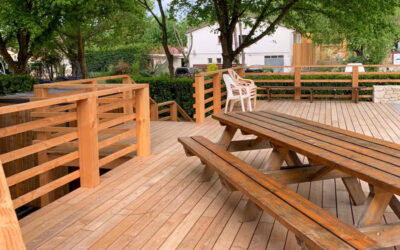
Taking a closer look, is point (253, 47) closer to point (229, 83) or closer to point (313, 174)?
point (229, 83)

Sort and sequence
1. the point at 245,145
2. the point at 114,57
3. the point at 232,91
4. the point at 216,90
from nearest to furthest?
the point at 245,145
the point at 216,90
the point at 232,91
the point at 114,57

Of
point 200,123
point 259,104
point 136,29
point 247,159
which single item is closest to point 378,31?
point 259,104

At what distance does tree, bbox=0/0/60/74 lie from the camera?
15.7 metres

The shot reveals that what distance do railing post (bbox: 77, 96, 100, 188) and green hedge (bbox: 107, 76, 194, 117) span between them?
977 centimetres

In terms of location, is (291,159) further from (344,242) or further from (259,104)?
(259,104)

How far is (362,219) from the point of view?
8.73 feet

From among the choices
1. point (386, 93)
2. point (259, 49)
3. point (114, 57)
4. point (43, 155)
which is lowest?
point (43, 155)

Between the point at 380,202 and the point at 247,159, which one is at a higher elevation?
the point at 380,202

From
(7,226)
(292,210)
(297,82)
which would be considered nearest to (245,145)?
(292,210)

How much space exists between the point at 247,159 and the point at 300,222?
3.01 metres

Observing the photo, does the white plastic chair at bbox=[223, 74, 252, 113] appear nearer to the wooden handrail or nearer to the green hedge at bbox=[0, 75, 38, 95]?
the wooden handrail

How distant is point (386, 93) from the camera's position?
11867 mm

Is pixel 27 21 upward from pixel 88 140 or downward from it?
upward

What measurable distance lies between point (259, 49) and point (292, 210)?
37835 millimetres
